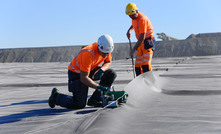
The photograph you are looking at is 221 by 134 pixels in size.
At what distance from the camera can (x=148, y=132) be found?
259 centimetres

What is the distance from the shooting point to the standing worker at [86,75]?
3.88 m

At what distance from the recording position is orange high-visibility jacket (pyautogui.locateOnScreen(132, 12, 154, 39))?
5.92 metres

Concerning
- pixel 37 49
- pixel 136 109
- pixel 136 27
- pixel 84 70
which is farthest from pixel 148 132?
pixel 37 49

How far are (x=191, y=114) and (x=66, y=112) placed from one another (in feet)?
5.14

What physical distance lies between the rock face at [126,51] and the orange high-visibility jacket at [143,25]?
63419mm

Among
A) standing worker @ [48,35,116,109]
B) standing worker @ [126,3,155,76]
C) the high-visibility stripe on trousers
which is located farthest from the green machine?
the high-visibility stripe on trousers

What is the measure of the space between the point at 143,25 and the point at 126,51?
229 ft

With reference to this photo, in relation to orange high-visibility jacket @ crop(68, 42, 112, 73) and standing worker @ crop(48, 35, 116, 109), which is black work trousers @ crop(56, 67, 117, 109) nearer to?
standing worker @ crop(48, 35, 116, 109)

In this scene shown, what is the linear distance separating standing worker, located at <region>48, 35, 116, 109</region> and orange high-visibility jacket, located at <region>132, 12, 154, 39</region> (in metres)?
1.59

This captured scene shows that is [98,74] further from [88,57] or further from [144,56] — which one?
[144,56]

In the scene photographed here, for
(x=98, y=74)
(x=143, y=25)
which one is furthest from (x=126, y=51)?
(x=98, y=74)

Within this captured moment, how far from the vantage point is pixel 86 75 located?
3.86 m

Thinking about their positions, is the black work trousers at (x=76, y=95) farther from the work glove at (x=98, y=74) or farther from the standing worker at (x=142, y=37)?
the standing worker at (x=142, y=37)

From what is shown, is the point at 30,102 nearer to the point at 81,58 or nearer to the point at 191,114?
the point at 81,58
